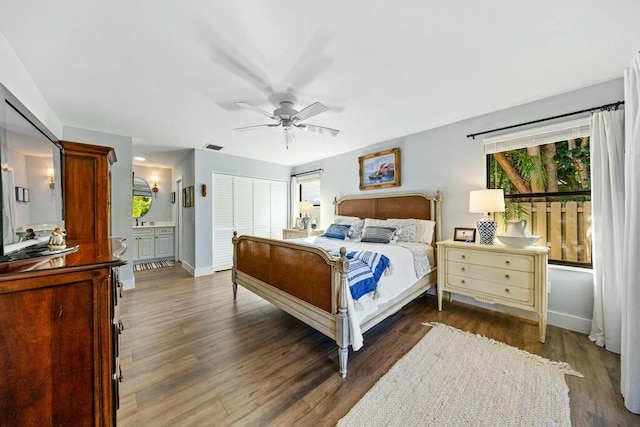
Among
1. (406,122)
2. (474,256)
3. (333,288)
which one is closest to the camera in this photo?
(333,288)

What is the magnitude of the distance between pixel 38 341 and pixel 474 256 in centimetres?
341

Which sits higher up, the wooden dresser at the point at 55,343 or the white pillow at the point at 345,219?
the white pillow at the point at 345,219

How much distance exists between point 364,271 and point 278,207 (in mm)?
4209

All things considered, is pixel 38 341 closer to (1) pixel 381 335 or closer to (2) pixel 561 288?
(1) pixel 381 335

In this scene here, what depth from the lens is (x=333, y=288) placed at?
76.4 inches

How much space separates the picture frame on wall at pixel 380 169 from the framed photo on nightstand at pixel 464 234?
1204 mm

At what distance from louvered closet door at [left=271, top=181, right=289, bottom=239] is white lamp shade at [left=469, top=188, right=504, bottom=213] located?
172 inches

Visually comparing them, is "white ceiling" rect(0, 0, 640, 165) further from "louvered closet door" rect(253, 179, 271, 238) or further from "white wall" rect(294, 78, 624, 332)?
"louvered closet door" rect(253, 179, 271, 238)

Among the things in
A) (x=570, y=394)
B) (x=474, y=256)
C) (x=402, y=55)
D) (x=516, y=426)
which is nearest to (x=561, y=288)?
(x=474, y=256)

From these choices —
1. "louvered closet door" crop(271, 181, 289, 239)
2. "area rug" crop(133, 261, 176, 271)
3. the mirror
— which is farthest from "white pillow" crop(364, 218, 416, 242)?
the mirror

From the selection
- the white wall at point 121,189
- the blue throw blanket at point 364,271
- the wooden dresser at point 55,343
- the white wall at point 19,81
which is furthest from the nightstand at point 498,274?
the white wall at point 121,189

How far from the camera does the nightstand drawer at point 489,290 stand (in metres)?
2.39

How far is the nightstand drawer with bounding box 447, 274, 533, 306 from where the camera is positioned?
2.39 m

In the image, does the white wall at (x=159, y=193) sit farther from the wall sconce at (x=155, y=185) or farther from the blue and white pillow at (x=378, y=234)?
the blue and white pillow at (x=378, y=234)
